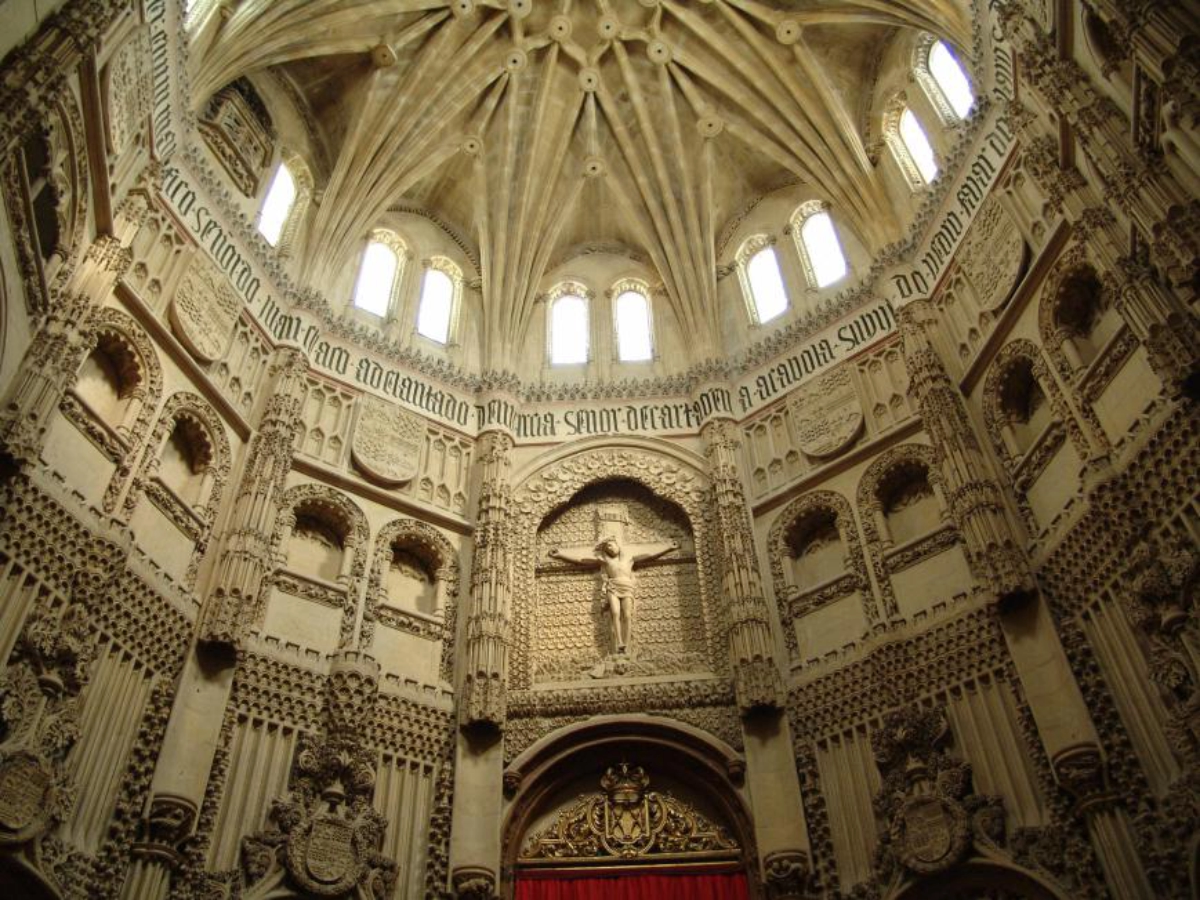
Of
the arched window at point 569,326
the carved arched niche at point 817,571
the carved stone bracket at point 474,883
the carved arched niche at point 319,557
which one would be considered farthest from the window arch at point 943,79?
the carved stone bracket at point 474,883

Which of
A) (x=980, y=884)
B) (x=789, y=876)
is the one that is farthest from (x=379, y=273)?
(x=980, y=884)

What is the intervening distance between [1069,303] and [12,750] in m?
14.1

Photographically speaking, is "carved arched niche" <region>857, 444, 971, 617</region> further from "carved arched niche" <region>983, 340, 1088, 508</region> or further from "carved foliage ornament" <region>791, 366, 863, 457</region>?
"carved arched niche" <region>983, 340, 1088, 508</region>

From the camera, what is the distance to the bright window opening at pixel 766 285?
1981cm

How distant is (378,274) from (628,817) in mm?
11938

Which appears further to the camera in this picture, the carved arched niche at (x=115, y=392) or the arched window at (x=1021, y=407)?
the arched window at (x=1021, y=407)

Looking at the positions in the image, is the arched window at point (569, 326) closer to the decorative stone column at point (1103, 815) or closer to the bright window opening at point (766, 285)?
the bright window opening at point (766, 285)

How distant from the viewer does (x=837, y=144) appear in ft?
63.6

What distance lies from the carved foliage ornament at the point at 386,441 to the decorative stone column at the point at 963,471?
28.3 ft

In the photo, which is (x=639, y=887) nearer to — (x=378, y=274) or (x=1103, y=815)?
(x=1103, y=815)

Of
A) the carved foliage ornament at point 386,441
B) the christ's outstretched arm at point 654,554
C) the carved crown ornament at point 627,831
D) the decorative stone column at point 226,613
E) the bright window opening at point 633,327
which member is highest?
the bright window opening at point 633,327

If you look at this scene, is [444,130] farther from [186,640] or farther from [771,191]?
[186,640]

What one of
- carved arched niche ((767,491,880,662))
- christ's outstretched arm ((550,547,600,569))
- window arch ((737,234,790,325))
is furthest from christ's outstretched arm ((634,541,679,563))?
window arch ((737,234,790,325))

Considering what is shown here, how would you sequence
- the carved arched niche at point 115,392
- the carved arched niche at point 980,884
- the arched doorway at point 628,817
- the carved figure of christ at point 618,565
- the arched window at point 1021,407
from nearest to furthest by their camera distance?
1. the carved arched niche at point 980,884
2. the carved arched niche at point 115,392
3. the arched doorway at point 628,817
4. the arched window at point 1021,407
5. the carved figure of christ at point 618,565
